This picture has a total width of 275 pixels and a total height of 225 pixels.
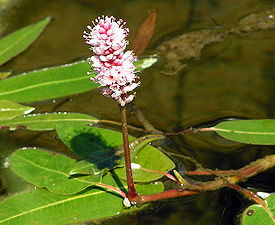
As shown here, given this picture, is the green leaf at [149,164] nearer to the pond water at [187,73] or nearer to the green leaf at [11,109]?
the pond water at [187,73]

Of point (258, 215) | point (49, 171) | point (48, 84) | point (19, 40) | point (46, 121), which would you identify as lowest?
point (258, 215)

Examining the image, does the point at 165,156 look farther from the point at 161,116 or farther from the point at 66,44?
the point at 66,44

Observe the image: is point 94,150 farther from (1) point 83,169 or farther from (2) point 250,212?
(2) point 250,212

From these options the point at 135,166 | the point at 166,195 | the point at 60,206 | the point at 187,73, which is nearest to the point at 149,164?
the point at 135,166

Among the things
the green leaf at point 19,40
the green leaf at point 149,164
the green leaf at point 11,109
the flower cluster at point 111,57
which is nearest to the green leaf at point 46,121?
the green leaf at point 11,109

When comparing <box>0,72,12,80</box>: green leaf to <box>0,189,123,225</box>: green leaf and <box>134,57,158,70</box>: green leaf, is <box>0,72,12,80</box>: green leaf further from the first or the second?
<box>0,189,123,225</box>: green leaf

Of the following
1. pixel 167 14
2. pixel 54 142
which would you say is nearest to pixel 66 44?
pixel 167 14
